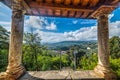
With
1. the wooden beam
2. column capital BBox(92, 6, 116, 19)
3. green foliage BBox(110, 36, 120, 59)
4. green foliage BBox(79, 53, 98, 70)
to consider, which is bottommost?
green foliage BBox(79, 53, 98, 70)

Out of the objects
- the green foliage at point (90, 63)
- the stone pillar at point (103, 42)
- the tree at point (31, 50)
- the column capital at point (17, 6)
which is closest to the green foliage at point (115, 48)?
the green foliage at point (90, 63)

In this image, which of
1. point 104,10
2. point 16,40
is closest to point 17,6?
point 16,40

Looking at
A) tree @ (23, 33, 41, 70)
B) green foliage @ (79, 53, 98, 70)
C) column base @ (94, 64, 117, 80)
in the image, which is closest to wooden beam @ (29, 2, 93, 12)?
column base @ (94, 64, 117, 80)

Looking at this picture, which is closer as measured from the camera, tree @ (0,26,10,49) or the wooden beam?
the wooden beam

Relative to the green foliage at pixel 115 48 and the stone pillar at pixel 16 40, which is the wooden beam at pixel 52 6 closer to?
the stone pillar at pixel 16 40

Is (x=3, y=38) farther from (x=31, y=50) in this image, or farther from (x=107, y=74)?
(x=107, y=74)

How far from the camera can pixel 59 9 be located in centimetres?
474

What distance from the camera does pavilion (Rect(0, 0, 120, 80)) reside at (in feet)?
13.0

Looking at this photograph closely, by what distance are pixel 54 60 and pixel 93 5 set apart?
33.5m

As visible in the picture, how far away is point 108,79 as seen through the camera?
161 inches

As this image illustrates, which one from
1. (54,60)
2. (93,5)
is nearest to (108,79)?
(93,5)

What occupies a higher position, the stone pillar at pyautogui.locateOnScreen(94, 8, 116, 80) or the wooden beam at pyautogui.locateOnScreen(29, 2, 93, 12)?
the wooden beam at pyautogui.locateOnScreen(29, 2, 93, 12)

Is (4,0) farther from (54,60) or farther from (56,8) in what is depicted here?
(54,60)

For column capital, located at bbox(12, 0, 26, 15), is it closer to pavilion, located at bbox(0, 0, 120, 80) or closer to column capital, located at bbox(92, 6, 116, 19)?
pavilion, located at bbox(0, 0, 120, 80)
